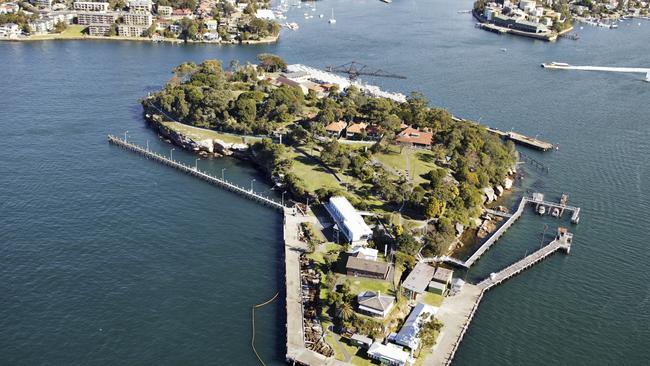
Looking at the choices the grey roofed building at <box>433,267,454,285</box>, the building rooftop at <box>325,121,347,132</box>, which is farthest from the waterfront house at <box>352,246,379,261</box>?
the building rooftop at <box>325,121,347,132</box>

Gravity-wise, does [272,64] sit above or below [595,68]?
below

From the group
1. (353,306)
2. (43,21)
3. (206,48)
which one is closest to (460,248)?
(353,306)

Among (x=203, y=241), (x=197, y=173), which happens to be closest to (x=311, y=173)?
(x=197, y=173)

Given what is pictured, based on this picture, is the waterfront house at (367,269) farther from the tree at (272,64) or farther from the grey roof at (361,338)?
the tree at (272,64)

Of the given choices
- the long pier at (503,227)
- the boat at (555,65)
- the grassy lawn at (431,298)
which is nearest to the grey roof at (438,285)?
the grassy lawn at (431,298)

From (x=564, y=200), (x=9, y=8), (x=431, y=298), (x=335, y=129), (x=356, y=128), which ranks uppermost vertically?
(x=9, y=8)

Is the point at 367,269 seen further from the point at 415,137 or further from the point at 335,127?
the point at 335,127
